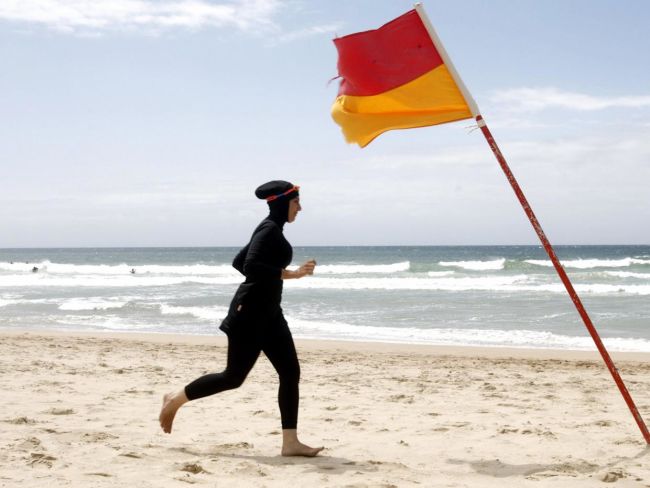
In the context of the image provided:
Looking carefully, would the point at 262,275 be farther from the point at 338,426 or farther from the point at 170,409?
the point at 338,426

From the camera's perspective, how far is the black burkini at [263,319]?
14.9ft

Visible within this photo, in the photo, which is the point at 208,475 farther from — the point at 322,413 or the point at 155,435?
the point at 322,413

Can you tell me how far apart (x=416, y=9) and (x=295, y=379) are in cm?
242

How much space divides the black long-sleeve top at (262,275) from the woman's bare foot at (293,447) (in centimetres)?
77

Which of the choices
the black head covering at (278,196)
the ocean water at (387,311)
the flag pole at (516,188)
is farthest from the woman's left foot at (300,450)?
the ocean water at (387,311)

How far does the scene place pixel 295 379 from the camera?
474 cm

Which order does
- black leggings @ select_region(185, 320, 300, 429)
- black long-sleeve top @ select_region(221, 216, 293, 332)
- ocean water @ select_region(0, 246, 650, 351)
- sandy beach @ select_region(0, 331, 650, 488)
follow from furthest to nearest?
ocean water @ select_region(0, 246, 650, 351) → black leggings @ select_region(185, 320, 300, 429) → black long-sleeve top @ select_region(221, 216, 293, 332) → sandy beach @ select_region(0, 331, 650, 488)

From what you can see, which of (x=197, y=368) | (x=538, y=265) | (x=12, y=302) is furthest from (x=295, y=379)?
(x=538, y=265)

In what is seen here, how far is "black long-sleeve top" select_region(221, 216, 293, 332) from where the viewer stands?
4.52 m

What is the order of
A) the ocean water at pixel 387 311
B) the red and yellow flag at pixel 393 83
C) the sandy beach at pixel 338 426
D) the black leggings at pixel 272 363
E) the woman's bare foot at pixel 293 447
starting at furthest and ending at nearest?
1. the ocean water at pixel 387 311
2. the red and yellow flag at pixel 393 83
3. the woman's bare foot at pixel 293 447
4. the black leggings at pixel 272 363
5. the sandy beach at pixel 338 426

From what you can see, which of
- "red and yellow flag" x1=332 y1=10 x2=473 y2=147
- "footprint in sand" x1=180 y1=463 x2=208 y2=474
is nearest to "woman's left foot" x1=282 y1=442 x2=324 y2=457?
"footprint in sand" x1=180 y1=463 x2=208 y2=474

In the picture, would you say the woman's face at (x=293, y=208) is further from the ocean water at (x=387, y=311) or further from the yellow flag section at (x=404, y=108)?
the ocean water at (x=387, y=311)

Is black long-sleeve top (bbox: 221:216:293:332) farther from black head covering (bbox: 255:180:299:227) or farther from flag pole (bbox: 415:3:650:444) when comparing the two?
flag pole (bbox: 415:3:650:444)

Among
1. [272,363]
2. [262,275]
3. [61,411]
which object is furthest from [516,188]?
[61,411]
